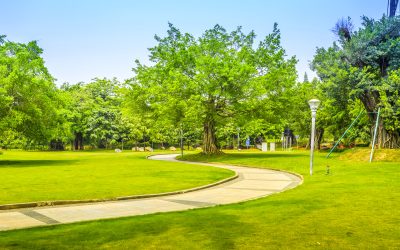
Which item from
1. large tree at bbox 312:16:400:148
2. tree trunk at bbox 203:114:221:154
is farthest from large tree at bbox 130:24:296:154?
large tree at bbox 312:16:400:148

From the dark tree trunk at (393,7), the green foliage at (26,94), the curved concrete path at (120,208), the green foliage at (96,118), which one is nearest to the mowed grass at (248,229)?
the curved concrete path at (120,208)

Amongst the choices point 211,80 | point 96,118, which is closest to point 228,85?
point 211,80

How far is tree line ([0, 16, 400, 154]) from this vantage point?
33156 millimetres

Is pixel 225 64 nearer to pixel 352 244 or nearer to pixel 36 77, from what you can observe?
pixel 36 77

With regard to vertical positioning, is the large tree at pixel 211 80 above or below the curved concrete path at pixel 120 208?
above

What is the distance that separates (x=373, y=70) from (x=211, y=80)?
14.9 metres

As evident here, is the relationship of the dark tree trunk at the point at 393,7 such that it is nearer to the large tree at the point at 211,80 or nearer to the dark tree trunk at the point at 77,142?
the large tree at the point at 211,80

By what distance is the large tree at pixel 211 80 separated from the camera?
3916 cm

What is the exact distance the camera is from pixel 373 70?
115 feet

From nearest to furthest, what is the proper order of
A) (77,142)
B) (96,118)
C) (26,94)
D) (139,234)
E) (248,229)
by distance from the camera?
(139,234), (248,229), (26,94), (96,118), (77,142)

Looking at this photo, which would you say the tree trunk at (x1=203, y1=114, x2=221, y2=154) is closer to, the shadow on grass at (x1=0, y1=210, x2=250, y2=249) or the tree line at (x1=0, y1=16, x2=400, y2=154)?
the tree line at (x1=0, y1=16, x2=400, y2=154)

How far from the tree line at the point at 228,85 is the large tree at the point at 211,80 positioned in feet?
0.33

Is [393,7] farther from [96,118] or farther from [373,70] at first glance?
[96,118]

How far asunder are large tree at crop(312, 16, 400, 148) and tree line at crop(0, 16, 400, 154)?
0.27 ft
